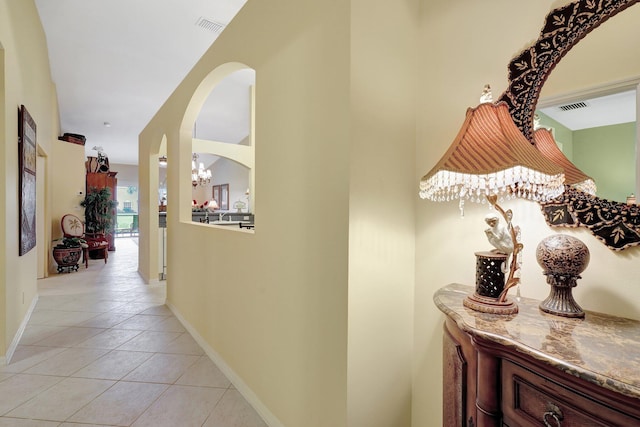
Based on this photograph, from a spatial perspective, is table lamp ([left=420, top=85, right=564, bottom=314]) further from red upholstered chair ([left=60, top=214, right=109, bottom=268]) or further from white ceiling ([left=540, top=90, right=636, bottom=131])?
red upholstered chair ([left=60, top=214, right=109, bottom=268])

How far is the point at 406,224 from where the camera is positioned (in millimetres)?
1528

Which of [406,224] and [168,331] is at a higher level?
[406,224]

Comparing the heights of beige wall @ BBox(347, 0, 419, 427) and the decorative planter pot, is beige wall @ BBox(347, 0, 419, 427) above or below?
above

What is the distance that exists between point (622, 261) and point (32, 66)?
558 centimetres

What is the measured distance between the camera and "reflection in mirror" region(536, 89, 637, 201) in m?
0.96

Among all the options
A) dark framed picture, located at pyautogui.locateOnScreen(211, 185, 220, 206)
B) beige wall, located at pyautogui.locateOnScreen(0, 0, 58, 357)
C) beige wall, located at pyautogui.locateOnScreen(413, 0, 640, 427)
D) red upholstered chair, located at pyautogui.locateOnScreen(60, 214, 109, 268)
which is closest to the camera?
beige wall, located at pyautogui.locateOnScreen(413, 0, 640, 427)

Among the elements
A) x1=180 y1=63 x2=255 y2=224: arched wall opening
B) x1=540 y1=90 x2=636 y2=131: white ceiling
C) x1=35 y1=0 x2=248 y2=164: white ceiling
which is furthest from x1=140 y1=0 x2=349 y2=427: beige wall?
x1=35 y1=0 x2=248 y2=164: white ceiling

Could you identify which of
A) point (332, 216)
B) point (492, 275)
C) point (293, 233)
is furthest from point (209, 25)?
point (492, 275)

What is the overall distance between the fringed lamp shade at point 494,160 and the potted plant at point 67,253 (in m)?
7.17

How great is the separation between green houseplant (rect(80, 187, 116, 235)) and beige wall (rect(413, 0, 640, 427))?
8366mm

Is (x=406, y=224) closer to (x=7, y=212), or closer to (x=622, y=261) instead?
(x=622, y=261)

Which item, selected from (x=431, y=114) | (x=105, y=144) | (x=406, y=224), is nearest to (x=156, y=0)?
(x=431, y=114)

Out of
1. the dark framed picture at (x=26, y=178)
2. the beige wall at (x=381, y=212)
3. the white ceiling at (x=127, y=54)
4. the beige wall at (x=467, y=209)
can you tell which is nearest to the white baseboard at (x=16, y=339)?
the dark framed picture at (x=26, y=178)

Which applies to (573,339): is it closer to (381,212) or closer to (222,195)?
(381,212)
